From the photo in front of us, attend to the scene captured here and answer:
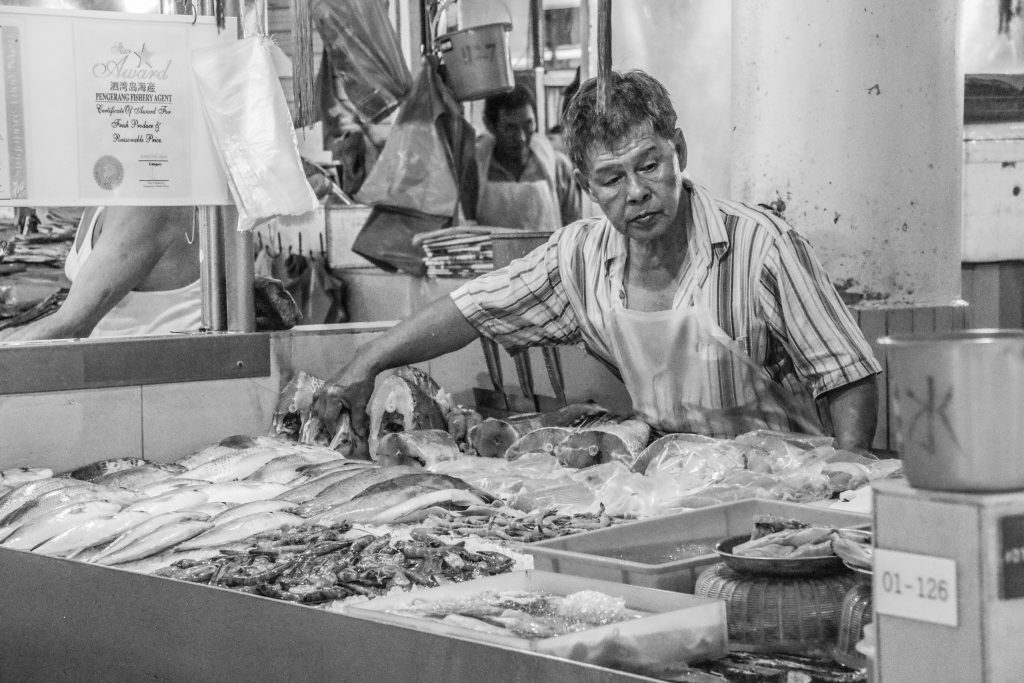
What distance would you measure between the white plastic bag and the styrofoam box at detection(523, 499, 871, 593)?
253cm

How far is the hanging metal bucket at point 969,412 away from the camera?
1437 millimetres

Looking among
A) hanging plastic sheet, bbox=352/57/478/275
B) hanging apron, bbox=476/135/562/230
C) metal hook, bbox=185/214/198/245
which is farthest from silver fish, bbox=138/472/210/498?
hanging apron, bbox=476/135/562/230

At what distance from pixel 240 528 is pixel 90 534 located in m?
0.39

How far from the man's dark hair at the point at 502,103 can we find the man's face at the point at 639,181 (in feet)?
15.3

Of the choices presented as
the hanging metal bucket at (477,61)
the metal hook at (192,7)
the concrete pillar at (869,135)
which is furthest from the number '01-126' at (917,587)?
the hanging metal bucket at (477,61)

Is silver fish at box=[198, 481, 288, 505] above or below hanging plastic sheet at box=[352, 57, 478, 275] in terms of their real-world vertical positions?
below

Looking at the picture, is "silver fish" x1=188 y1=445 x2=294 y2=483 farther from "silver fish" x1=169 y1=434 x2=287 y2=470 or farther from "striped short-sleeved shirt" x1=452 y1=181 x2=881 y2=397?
"striped short-sleeved shirt" x1=452 y1=181 x2=881 y2=397

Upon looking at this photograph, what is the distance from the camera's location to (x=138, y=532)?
9.98 ft

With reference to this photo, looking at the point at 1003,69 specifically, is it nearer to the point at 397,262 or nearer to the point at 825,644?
the point at 397,262

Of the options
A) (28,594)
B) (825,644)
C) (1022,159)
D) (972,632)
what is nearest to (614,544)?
(825,644)

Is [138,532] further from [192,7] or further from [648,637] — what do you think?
[192,7]

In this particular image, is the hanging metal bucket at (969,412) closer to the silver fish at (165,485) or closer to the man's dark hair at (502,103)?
the silver fish at (165,485)

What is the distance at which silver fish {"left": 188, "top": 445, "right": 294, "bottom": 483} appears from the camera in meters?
3.90

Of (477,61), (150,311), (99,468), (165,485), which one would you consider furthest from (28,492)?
(477,61)
